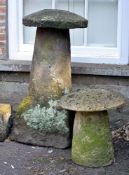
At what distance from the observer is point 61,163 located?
504 cm

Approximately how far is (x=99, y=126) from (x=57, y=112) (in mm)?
637

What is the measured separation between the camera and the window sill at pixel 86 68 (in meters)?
5.82

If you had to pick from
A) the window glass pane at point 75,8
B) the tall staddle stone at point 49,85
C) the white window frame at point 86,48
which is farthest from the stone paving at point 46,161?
the window glass pane at point 75,8

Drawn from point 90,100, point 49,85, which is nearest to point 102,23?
point 49,85

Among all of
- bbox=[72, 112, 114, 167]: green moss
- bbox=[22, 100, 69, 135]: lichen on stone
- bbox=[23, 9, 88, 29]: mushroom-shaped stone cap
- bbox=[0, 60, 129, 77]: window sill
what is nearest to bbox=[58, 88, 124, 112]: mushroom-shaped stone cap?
bbox=[72, 112, 114, 167]: green moss

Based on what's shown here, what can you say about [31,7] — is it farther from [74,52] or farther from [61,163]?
[61,163]

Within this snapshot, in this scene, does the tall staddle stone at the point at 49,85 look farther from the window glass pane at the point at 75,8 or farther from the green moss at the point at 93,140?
the window glass pane at the point at 75,8

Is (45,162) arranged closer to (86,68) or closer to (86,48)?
(86,68)

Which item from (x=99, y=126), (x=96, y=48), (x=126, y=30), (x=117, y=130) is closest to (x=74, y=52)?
(x=96, y=48)

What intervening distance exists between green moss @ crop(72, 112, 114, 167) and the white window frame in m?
1.24

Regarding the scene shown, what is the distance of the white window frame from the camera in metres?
5.92

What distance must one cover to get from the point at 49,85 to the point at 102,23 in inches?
46.8

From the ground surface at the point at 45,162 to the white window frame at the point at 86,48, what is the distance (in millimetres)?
1032

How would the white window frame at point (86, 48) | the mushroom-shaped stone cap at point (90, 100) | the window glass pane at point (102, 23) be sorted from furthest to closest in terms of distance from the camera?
the window glass pane at point (102, 23) < the white window frame at point (86, 48) < the mushroom-shaped stone cap at point (90, 100)
